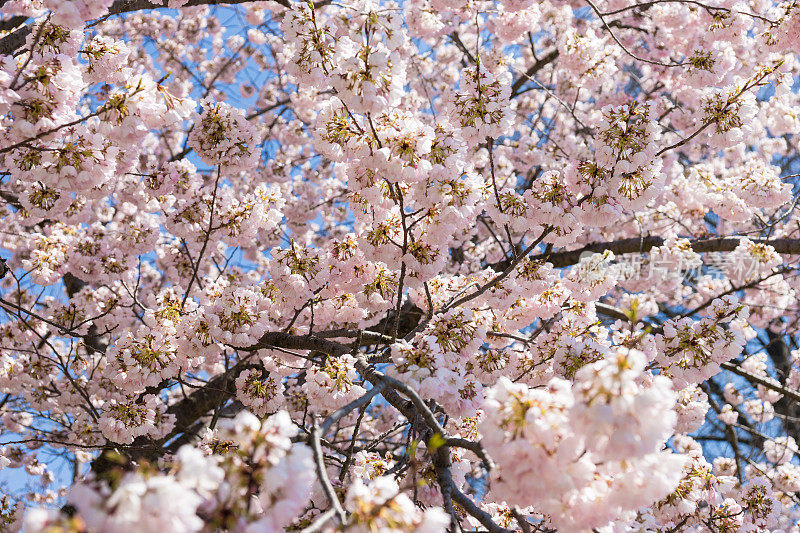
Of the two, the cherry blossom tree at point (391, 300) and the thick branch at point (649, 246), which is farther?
the thick branch at point (649, 246)

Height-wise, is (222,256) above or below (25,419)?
above

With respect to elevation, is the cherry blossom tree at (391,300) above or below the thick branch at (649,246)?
below

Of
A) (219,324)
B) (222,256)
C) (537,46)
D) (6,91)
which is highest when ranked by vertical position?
(537,46)

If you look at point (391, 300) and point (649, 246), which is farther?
point (649, 246)

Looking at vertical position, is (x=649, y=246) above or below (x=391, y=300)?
above

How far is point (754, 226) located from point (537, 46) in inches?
141

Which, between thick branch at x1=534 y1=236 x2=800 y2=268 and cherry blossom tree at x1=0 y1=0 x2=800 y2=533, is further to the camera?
thick branch at x1=534 y1=236 x2=800 y2=268

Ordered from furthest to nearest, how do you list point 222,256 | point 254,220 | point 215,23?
1. point 215,23
2. point 222,256
3. point 254,220

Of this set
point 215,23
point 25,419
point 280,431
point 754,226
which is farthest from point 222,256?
point 754,226

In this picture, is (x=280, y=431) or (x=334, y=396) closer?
(x=280, y=431)

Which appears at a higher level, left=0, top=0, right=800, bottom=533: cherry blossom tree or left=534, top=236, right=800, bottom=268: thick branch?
left=534, top=236, right=800, bottom=268: thick branch

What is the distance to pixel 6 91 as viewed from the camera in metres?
2.13

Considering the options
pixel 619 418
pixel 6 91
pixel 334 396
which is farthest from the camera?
pixel 334 396

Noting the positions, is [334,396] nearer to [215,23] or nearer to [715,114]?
[715,114]
